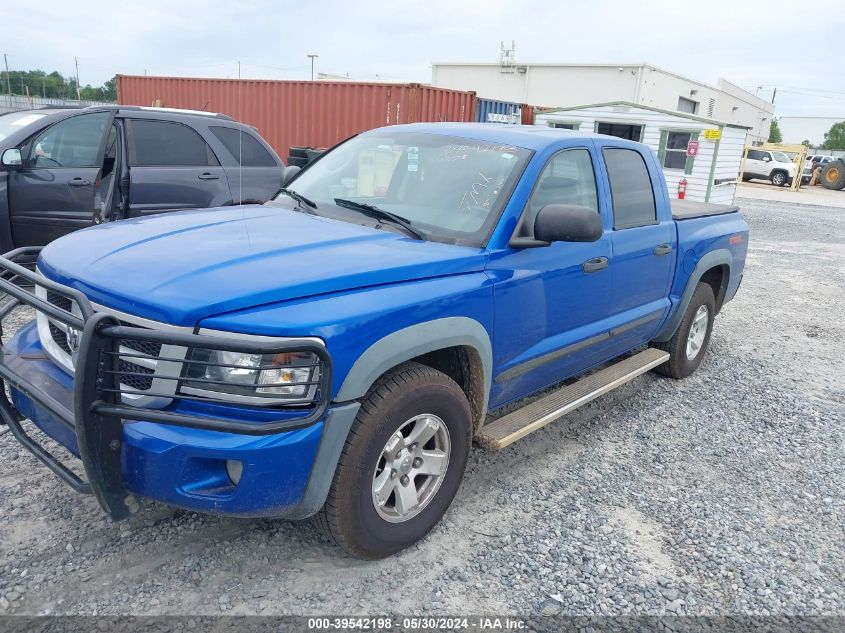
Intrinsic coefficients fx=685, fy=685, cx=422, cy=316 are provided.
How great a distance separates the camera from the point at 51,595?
2562 millimetres

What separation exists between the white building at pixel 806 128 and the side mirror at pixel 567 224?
11010cm

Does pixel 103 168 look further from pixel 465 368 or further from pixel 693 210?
pixel 693 210

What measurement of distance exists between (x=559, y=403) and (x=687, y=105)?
3497cm

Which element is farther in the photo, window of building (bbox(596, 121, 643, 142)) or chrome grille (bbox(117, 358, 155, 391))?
window of building (bbox(596, 121, 643, 142))

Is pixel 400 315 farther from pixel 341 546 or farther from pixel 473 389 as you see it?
pixel 341 546

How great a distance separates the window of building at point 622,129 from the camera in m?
20.2

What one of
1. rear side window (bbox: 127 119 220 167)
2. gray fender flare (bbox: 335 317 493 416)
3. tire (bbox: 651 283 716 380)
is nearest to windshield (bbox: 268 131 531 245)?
gray fender flare (bbox: 335 317 493 416)

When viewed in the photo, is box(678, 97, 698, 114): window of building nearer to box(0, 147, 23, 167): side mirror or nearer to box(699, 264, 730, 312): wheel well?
box(699, 264, 730, 312): wheel well

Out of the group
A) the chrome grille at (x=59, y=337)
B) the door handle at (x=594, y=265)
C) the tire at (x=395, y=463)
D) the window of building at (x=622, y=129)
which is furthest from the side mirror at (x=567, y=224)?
the window of building at (x=622, y=129)

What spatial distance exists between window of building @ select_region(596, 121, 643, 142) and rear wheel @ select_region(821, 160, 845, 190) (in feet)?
70.3

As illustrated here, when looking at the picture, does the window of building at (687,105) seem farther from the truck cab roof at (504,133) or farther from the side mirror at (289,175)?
the side mirror at (289,175)

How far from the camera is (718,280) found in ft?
19.0

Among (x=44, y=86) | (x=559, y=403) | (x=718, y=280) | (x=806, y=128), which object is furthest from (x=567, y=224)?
(x=806, y=128)

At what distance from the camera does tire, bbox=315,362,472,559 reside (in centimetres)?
258
